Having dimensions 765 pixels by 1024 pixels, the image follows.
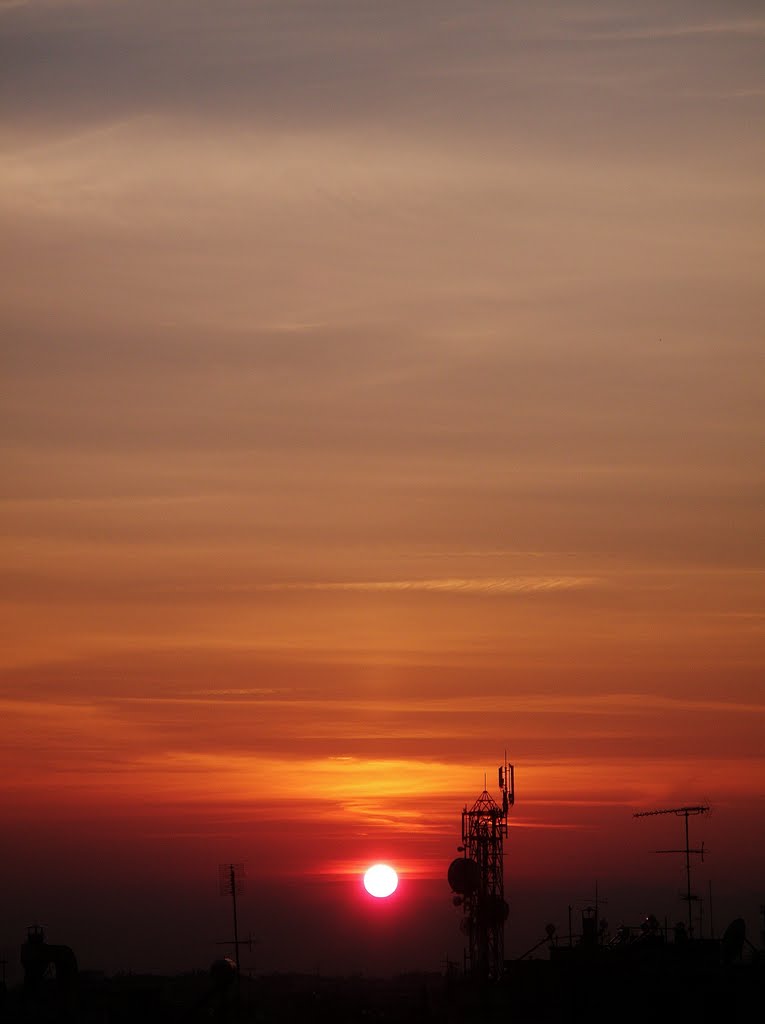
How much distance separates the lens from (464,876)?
354ft

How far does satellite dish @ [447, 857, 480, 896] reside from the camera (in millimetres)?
107812

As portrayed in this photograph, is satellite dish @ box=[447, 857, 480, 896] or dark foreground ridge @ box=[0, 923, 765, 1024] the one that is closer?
dark foreground ridge @ box=[0, 923, 765, 1024]

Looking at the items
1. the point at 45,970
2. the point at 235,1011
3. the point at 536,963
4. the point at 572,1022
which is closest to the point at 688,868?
the point at 536,963

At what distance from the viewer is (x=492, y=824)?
109 m

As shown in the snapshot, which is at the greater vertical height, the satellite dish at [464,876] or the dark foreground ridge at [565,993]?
the satellite dish at [464,876]

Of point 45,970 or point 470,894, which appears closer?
point 45,970

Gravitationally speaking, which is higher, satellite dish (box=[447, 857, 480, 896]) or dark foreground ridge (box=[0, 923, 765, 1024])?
satellite dish (box=[447, 857, 480, 896])

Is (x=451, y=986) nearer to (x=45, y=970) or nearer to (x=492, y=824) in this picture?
(x=492, y=824)

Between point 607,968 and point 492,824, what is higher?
point 492,824

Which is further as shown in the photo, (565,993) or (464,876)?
(464,876)

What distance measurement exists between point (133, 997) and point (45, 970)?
524 cm

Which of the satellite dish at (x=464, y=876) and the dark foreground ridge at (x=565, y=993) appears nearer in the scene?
the dark foreground ridge at (x=565, y=993)

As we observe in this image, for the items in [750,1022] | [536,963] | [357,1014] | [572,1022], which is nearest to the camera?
[750,1022]

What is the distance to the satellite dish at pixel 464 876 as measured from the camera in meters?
108
